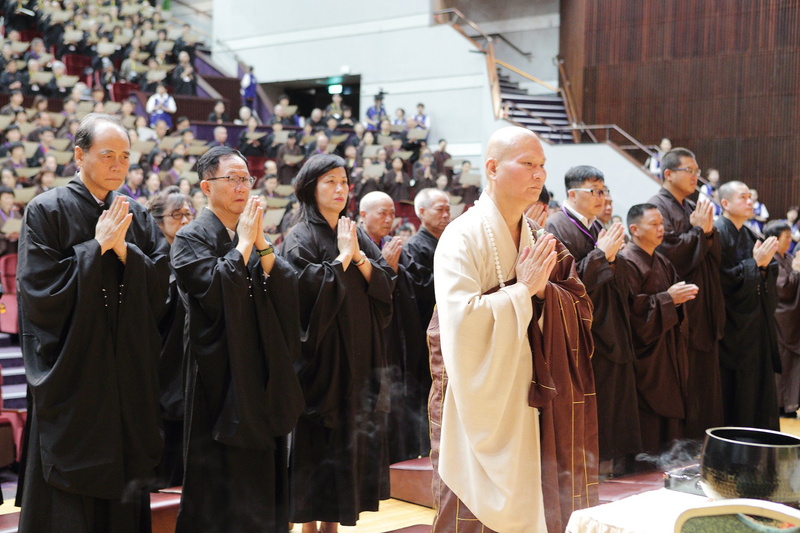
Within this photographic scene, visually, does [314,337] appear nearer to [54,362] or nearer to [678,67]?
[54,362]

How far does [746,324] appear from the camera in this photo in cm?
551

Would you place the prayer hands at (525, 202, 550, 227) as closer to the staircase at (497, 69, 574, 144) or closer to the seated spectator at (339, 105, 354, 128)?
the staircase at (497, 69, 574, 144)

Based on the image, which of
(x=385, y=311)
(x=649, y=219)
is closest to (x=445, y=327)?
(x=385, y=311)

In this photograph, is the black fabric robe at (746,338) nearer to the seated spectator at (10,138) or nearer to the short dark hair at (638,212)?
the short dark hair at (638,212)

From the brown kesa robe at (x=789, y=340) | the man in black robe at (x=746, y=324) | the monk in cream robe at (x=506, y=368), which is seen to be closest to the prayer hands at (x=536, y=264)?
the monk in cream robe at (x=506, y=368)

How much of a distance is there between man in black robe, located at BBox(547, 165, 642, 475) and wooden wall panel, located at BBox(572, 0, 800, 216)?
10.8m

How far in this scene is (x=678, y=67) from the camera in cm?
1501

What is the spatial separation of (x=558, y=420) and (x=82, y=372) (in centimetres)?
167

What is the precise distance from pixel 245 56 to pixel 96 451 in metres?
18.2

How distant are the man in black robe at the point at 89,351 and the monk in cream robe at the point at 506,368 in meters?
1.18

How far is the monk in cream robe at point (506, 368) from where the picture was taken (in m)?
2.46

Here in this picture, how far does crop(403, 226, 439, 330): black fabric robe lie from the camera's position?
5270mm

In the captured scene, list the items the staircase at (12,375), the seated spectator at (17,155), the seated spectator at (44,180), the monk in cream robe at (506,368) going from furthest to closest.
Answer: the seated spectator at (17,155), the seated spectator at (44,180), the staircase at (12,375), the monk in cream robe at (506,368)

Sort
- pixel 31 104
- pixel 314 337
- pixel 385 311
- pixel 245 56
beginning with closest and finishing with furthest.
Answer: pixel 314 337, pixel 385 311, pixel 31 104, pixel 245 56
